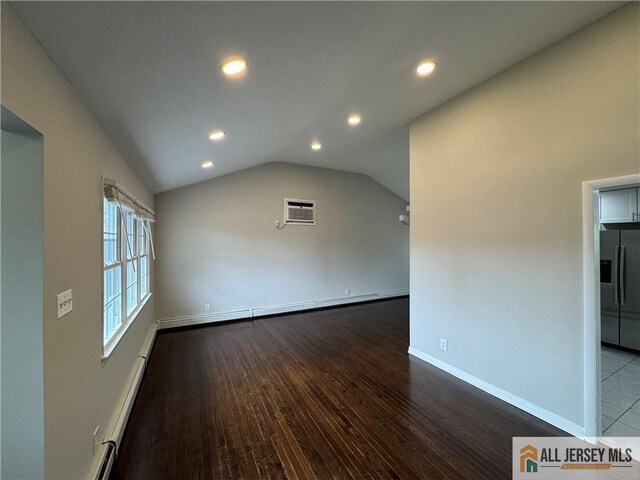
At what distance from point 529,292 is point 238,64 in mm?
2810

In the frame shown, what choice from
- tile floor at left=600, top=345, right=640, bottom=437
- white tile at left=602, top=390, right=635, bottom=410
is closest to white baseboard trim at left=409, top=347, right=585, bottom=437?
tile floor at left=600, top=345, right=640, bottom=437

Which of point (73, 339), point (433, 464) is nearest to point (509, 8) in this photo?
point (433, 464)

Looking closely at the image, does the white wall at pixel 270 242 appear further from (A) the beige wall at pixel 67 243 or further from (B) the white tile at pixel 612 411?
(B) the white tile at pixel 612 411

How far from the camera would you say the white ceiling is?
109cm

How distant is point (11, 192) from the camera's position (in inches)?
41.2

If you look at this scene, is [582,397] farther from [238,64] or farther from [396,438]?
[238,64]

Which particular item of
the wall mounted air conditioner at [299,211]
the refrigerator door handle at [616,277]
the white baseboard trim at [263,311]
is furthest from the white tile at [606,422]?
the wall mounted air conditioner at [299,211]

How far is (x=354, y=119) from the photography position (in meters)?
3.16

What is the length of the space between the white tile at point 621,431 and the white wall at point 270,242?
4287 millimetres

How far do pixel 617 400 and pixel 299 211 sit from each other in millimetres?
4805

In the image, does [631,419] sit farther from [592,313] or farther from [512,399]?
[592,313]

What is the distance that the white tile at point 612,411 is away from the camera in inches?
86.0

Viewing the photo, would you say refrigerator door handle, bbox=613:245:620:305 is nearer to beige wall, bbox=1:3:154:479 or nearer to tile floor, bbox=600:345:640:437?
tile floor, bbox=600:345:640:437

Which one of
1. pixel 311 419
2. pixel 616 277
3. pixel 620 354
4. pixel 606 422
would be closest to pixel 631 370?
pixel 620 354
